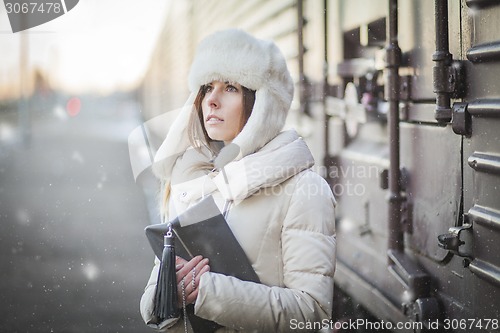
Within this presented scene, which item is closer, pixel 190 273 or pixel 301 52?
pixel 190 273

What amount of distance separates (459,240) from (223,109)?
0.95m

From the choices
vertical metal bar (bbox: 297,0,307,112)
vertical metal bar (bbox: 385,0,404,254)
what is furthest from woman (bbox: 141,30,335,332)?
vertical metal bar (bbox: 297,0,307,112)

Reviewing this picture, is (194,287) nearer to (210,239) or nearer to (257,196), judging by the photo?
(210,239)

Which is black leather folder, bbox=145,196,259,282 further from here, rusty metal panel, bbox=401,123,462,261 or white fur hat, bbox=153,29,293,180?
rusty metal panel, bbox=401,123,462,261

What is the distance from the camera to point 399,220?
8.63 feet

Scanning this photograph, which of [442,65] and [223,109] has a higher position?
[442,65]

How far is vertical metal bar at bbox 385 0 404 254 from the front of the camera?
8.27ft

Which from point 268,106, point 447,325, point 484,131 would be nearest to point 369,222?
point 447,325

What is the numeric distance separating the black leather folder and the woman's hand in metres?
0.03

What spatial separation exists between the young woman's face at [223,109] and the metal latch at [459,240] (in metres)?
0.85

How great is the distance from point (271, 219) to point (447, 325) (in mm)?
975

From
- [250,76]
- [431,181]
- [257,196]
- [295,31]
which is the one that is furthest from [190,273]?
[295,31]

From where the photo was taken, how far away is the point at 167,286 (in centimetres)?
174

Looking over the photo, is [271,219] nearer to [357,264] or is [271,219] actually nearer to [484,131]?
[484,131]
